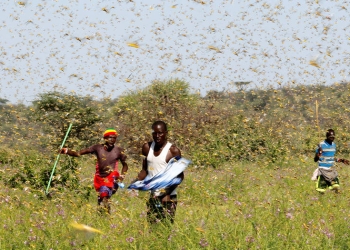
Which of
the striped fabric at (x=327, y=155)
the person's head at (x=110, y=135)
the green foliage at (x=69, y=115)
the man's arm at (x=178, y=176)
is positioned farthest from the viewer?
the green foliage at (x=69, y=115)

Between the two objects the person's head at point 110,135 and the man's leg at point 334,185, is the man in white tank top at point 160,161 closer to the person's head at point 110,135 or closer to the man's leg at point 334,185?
the person's head at point 110,135

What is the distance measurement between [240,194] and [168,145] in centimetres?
478

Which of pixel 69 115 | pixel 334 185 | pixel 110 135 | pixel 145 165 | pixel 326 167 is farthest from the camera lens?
pixel 69 115

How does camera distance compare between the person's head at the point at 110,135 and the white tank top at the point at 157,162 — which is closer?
the white tank top at the point at 157,162

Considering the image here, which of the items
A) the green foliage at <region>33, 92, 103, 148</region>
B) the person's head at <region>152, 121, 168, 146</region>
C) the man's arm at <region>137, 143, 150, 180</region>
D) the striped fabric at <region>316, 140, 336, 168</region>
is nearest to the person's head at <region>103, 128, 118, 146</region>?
the man's arm at <region>137, 143, 150, 180</region>

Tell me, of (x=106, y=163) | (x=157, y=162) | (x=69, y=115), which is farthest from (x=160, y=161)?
(x=69, y=115)

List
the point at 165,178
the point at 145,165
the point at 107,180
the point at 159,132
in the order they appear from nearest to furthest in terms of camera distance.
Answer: the point at 165,178, the point at 159,132, the point at 145,165, the point at 107,180

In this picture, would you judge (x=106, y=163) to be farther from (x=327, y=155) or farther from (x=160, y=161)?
(x=327, y=155)

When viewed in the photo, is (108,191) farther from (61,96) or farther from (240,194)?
(61,96)

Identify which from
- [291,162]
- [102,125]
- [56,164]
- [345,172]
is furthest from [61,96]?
[56,164]

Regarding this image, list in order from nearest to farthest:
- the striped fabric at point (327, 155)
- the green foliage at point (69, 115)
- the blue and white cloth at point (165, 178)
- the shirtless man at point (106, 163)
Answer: the blue and white cloth at point (165, 178) → the shirtless man at point (106, 163) → the striped fabric at point (327, 155) → the green foliage at point (69, 115)

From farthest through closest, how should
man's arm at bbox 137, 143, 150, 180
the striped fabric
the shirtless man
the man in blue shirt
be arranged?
the striped fabric → the man in blue shirt → the shirtless man → man's arm at bbox 137, 143, 150, 180

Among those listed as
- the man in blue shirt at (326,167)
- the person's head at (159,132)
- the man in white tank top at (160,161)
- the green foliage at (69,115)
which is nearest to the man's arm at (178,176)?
the man in white tank top at (160,161)

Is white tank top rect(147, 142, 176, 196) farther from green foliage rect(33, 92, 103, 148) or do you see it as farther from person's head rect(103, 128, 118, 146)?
green foliage rect(33, 92, 103, 148)
